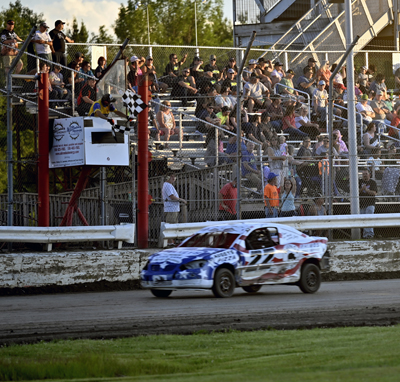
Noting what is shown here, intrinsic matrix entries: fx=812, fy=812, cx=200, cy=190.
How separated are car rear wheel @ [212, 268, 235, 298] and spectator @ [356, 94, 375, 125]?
11750 mm

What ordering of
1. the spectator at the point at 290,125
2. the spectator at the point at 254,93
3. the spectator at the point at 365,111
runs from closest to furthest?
1. the spectator at the point at 290,125
2. the spectator at the point at 254,93
3. the spectator at the point at 365,111

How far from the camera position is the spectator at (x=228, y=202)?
55.1ft

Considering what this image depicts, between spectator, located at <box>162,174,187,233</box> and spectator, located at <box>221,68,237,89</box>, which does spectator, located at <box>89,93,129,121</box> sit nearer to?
spectator, located at <box>162,174,187,233</box>

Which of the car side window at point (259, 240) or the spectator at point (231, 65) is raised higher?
the spectator at point (231, 65)

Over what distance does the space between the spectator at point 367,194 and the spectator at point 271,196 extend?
2.56m

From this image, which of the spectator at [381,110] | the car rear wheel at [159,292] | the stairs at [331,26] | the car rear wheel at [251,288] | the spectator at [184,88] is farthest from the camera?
the stairs at [331,26]

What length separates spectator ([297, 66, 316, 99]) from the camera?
81.1 ft

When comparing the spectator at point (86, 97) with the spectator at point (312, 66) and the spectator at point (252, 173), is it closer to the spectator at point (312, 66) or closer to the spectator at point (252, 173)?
the spectator at point (252, 173)

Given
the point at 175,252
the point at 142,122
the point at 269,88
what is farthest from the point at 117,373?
the point at 269,88

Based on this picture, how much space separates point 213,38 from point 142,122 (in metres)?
64.3

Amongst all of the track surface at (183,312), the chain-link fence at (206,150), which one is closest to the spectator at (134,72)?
the chain-link fence at (206,150)

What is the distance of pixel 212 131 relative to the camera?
20.0 m

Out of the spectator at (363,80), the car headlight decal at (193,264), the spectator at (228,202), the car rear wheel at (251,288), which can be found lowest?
the car rear wheel at (251,288)

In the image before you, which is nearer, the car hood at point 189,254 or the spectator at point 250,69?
the car hood at point 189,254
